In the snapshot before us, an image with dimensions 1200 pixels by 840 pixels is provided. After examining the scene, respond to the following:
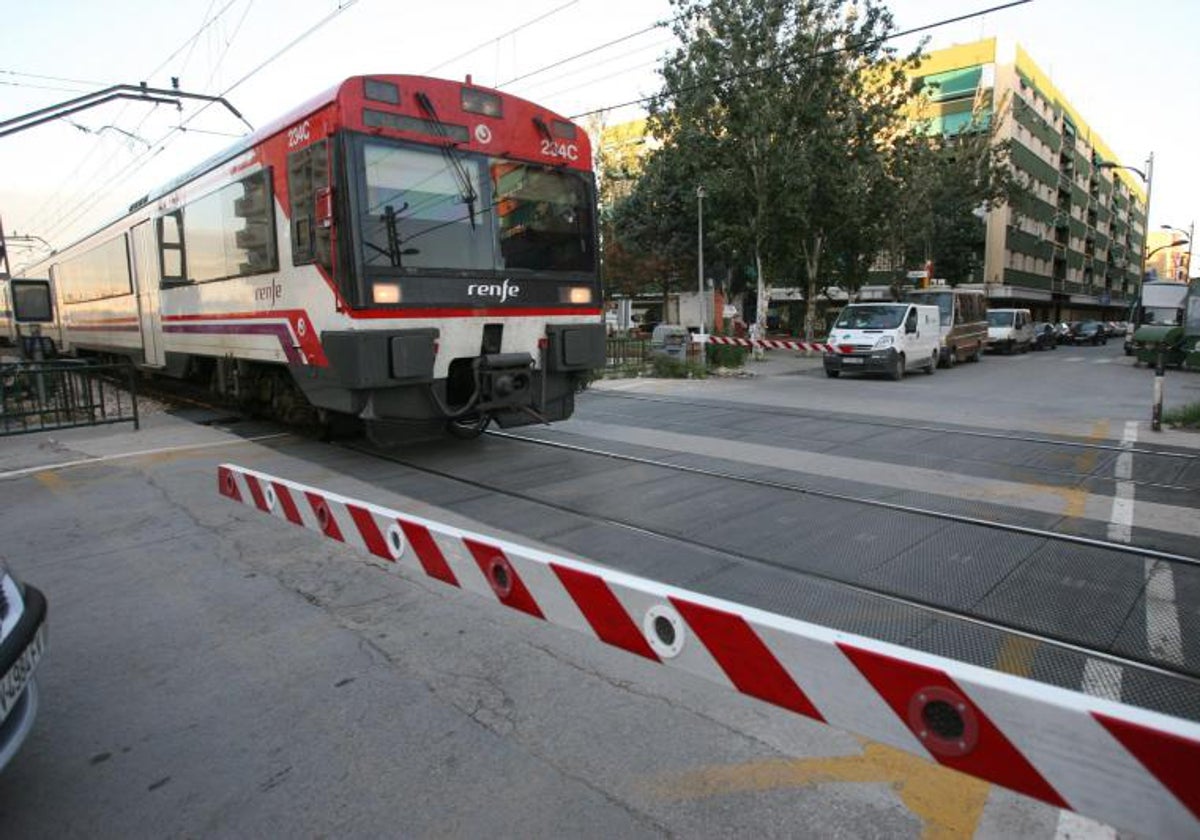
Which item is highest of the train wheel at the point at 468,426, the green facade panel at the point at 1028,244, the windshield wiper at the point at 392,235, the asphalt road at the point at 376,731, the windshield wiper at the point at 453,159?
the green facade panel at the point at 1028,244

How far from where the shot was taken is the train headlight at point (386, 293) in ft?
22.4

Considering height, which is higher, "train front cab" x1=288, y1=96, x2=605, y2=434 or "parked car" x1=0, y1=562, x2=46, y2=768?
"train front cab" x1=288, y1=96, x2=605, y2=434

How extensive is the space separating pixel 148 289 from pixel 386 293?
7.90 meters

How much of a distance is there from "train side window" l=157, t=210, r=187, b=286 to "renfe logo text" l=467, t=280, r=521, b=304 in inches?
224

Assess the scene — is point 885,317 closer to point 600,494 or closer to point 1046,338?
point 600,494

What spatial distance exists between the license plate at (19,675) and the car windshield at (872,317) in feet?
62.6

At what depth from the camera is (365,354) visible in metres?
6.73

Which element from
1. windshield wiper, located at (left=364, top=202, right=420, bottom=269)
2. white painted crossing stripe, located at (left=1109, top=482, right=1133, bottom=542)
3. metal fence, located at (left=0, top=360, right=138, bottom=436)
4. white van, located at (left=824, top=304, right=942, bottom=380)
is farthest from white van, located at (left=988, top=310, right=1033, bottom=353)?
metal fence, located at (left=0, top=360, right=138, bottom=436)

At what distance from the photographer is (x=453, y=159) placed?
24.2 feet

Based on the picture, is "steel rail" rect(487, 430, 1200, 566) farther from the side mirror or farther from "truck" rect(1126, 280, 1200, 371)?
"truck" rect(1126, 280, 1200, 371)

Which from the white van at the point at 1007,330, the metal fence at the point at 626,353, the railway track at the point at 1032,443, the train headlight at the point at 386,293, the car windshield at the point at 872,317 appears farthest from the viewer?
the white van at the point at 1007,330

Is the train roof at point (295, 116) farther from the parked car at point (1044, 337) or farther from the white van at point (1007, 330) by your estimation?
the parked car at point (1044, 337)

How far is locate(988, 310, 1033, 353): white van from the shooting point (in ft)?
100

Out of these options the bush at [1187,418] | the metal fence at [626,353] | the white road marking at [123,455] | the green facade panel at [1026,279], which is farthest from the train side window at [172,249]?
the green facade panel at [1026,279]
